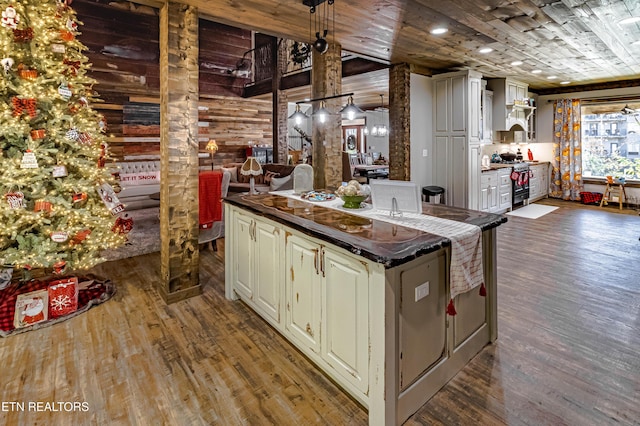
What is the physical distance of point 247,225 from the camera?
2.99m

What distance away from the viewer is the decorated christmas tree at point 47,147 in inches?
116

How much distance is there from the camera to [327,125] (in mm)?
4527

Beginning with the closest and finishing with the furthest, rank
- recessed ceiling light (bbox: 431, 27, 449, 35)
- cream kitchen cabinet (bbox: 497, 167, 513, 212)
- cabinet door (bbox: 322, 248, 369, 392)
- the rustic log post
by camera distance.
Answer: cabinet door (bbox: 322, 248, 369, 392) < recessed ceiling light (bbox: 431, 27, 449, 35) < cream kitchen cabinet (bbox: 497, 167, 513, 212) < the rustic log post

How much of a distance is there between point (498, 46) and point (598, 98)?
4.94 metres

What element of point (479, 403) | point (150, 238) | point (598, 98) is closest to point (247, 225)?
point (479, 403)

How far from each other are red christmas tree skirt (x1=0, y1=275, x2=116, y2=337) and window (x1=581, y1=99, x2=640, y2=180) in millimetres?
9965

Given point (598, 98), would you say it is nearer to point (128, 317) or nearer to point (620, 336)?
point (620, 336)

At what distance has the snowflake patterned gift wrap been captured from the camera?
9.87ft

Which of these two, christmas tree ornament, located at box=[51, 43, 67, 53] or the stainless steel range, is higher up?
christmas tree ornament, located at box=[51, 43, 67, 53]

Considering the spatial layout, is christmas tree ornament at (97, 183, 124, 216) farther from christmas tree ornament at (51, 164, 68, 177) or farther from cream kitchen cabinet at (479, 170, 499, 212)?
cream kitchen cabinet at (479, 170, 499, 212)

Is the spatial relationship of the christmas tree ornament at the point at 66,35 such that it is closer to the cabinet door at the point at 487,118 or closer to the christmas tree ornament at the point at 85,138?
the christmas tree ornament at the point at 85,138

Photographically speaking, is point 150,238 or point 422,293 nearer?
point 422,293

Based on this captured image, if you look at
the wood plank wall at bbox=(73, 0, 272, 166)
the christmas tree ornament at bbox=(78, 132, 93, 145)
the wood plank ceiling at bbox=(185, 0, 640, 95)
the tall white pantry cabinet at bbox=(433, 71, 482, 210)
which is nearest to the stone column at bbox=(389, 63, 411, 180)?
the wood plank ceiling at bbox=(185, 0, 640, 95)

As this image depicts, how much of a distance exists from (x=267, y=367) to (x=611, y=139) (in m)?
9.46
